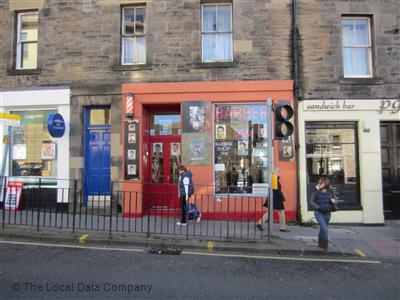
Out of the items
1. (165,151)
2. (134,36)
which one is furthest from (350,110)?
(134,36)

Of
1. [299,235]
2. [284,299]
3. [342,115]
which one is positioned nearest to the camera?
[284,299]

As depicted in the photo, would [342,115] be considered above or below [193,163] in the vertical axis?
above

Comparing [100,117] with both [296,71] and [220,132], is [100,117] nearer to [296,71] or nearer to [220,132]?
[220,132]

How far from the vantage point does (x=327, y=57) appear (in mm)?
11656

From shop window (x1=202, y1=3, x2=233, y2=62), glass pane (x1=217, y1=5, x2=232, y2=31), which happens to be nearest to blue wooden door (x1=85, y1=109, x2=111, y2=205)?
shop window (x1=202, y1=3, x2=233, y2=62)

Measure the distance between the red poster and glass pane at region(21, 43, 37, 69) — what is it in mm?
3861

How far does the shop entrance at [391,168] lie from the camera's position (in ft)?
38.3

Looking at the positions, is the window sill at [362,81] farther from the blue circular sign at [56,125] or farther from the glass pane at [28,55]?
the glass pane at [28,55]

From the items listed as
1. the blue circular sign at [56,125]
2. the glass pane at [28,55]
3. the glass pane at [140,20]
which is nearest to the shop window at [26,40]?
the glass pane at [28,55]

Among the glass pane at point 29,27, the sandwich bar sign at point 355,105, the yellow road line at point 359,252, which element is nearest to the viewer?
the yellow road line at point 359,252

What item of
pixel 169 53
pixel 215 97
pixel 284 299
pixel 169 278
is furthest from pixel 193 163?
pixel 284 299

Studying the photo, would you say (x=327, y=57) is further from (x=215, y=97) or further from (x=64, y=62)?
(x=64, y=62)

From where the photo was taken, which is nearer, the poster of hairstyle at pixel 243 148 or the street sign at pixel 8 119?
the street sign at pixel 8 119

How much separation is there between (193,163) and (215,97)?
2078 mm
